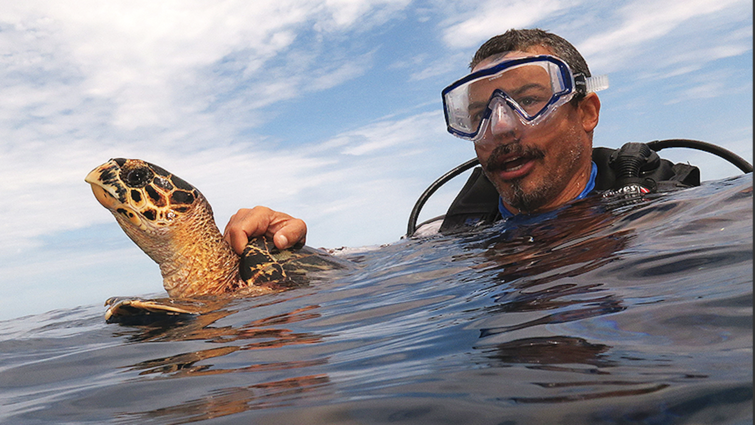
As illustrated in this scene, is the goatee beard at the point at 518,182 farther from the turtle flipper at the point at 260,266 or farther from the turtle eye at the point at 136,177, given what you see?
the turtle eye at the point at 136,177

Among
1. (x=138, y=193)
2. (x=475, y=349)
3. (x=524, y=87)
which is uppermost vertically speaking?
(x=524, y=87)

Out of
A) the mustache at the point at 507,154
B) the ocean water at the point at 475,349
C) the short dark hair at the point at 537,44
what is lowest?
the ocean water at the point at 475,349

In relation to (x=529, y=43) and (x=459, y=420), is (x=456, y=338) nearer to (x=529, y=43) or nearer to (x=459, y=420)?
(x=459, y=420)

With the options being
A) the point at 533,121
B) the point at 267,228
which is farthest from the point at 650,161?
the point at 267,228

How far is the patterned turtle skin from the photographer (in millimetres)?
3896

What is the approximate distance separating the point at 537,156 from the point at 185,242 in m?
Answer: 3.21

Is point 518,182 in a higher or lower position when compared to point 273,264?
higher

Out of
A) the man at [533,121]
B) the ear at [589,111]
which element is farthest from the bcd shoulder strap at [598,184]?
the ear at [589,111]

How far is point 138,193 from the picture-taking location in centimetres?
Result: 389

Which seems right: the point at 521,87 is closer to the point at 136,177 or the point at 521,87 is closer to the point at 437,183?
the point at 437,183

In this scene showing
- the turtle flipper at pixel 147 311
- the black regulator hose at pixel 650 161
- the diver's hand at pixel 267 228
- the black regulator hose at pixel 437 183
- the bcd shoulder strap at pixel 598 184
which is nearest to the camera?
the turtle flipper at pixel 147 311

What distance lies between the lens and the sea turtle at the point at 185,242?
153 inches

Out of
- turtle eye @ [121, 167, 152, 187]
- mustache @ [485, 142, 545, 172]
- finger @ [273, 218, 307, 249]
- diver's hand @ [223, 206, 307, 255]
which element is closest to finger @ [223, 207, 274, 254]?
diver's hand @ [223, 206, 307, 255]

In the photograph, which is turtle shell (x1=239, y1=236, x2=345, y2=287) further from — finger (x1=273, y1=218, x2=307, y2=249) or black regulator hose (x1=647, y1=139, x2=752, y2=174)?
black regulator hose (x1=647, y1=139, x2=752, y2=174)
